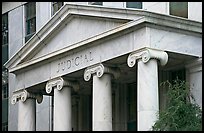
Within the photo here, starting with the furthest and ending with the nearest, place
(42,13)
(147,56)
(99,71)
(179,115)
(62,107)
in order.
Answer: (42,13), (62,107), (99,71), (147,56), (179,115)

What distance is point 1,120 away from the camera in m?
47.3

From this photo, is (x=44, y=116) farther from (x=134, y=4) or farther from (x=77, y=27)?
(x=77, y=27)

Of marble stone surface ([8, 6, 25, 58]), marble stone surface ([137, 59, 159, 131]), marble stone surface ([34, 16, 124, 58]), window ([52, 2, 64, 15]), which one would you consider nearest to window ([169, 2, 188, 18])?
marble stone surface ([34, 16, 124, 58])

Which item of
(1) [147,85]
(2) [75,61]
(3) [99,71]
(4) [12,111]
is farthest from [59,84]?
(4) [12,111]

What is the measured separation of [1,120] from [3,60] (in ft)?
15.8

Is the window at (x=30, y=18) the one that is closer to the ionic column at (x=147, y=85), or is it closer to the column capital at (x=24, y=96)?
the column capital at (x=24, y=96)

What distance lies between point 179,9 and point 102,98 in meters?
5.74

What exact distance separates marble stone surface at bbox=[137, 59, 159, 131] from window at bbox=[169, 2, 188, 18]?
16.4 ft

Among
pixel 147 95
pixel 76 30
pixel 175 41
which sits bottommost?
pixel 147 95

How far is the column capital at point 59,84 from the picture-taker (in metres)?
35.2

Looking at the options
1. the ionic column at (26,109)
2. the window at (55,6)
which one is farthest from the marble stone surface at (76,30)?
the window at (55,6)

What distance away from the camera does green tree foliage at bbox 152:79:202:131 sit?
2805cm

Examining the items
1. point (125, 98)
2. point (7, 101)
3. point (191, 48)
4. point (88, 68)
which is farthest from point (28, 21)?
point (191, 48)

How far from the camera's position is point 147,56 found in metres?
30.2
